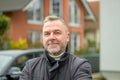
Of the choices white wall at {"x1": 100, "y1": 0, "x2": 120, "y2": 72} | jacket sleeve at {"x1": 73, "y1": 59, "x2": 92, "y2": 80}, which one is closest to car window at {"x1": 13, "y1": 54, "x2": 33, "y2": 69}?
white wall at {"x1": 100, "y1": 0, "x2": 120, "y2": 72}

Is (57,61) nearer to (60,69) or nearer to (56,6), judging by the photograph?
(60,69)

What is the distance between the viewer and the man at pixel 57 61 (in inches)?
110

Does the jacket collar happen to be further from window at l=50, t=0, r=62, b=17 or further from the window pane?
the window pane

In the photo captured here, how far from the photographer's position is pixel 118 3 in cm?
1184

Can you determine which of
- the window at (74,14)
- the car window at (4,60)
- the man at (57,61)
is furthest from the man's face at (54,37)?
the window at (74,14)

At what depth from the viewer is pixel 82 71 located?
2799 mm

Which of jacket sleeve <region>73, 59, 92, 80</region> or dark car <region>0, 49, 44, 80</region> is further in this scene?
dark car <region>0, 49, 44, 80</region>

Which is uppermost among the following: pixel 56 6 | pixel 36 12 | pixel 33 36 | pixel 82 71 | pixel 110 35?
pixel 56 6

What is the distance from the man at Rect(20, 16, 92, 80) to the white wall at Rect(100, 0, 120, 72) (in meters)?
8.99

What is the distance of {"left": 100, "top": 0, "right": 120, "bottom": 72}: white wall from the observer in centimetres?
1187

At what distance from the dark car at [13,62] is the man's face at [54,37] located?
5650mm

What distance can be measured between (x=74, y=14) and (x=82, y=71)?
33888 mm

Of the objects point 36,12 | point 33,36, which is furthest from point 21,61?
point 36,12

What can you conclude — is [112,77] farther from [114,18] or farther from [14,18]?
[14,18]
